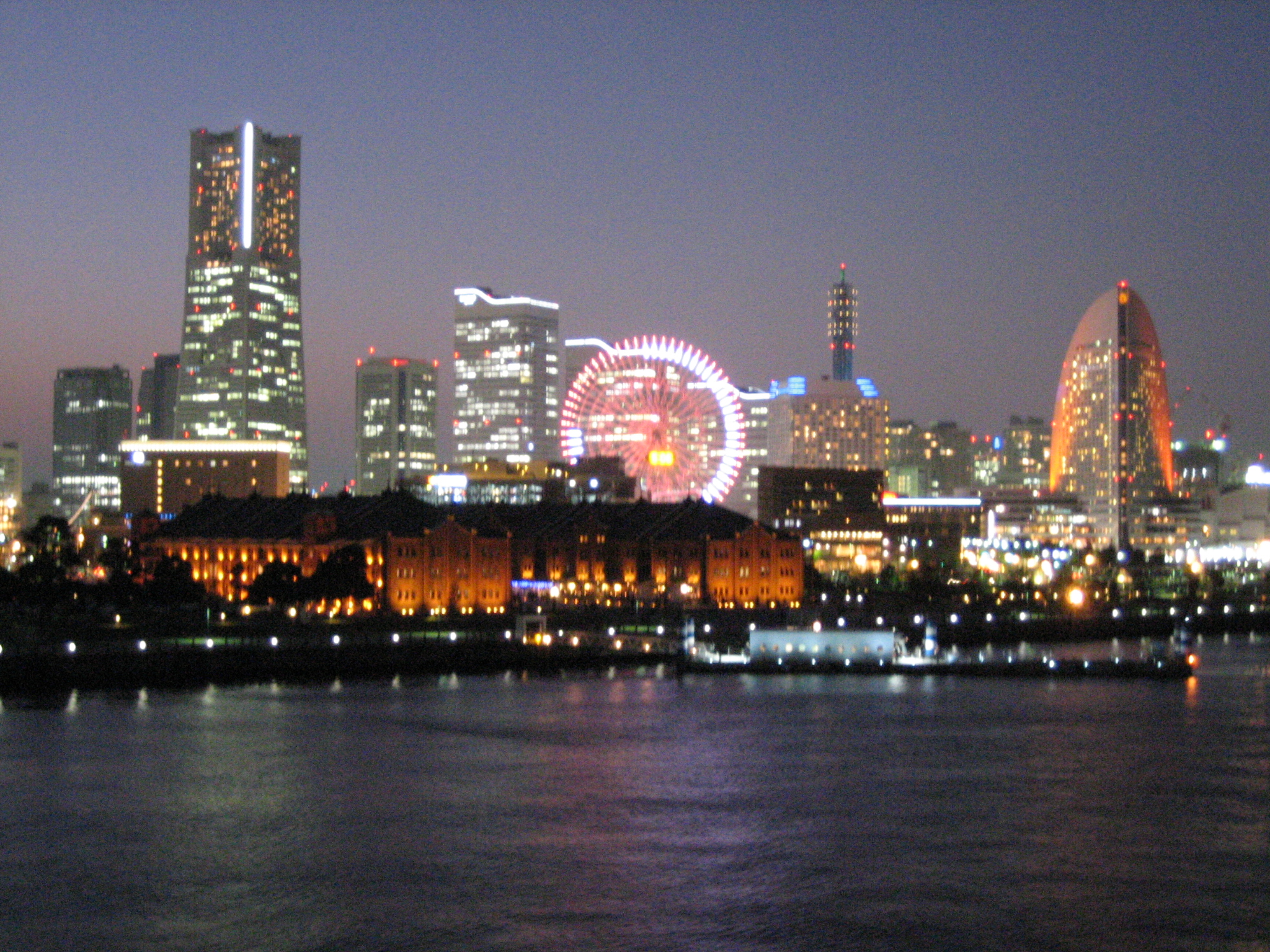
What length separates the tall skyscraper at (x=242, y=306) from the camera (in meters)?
192

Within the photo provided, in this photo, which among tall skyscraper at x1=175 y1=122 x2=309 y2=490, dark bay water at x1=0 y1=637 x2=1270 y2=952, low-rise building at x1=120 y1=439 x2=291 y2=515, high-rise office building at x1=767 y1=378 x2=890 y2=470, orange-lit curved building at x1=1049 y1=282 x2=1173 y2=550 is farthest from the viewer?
tall skyscraper at x1=175 y1=122 x2=309 y2=490

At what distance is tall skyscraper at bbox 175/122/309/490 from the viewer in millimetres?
192375

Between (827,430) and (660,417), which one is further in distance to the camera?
(827,430)

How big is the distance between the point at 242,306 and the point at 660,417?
336 feet

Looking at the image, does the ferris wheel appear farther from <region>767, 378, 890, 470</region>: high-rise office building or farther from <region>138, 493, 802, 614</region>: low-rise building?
<region>767, 378, 890, 470</region>: high-rise office building

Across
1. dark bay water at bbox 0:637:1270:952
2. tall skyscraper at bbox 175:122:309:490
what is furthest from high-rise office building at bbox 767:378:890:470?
dark bay water at bbox 0:637:1270:952

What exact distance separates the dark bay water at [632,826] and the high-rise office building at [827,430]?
131456 mm

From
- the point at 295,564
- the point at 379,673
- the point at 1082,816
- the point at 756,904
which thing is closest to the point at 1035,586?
the point at 295,564

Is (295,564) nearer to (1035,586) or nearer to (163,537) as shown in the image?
(163,537)

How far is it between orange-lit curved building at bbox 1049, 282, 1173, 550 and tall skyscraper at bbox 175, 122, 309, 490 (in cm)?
7961

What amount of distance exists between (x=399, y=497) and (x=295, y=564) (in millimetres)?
13244

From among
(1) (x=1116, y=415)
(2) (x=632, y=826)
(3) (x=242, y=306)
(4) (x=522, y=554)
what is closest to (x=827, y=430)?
(1) (x=1116, y=415)

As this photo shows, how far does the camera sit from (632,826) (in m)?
36.6

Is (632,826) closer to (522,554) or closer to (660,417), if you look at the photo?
(522,554)
